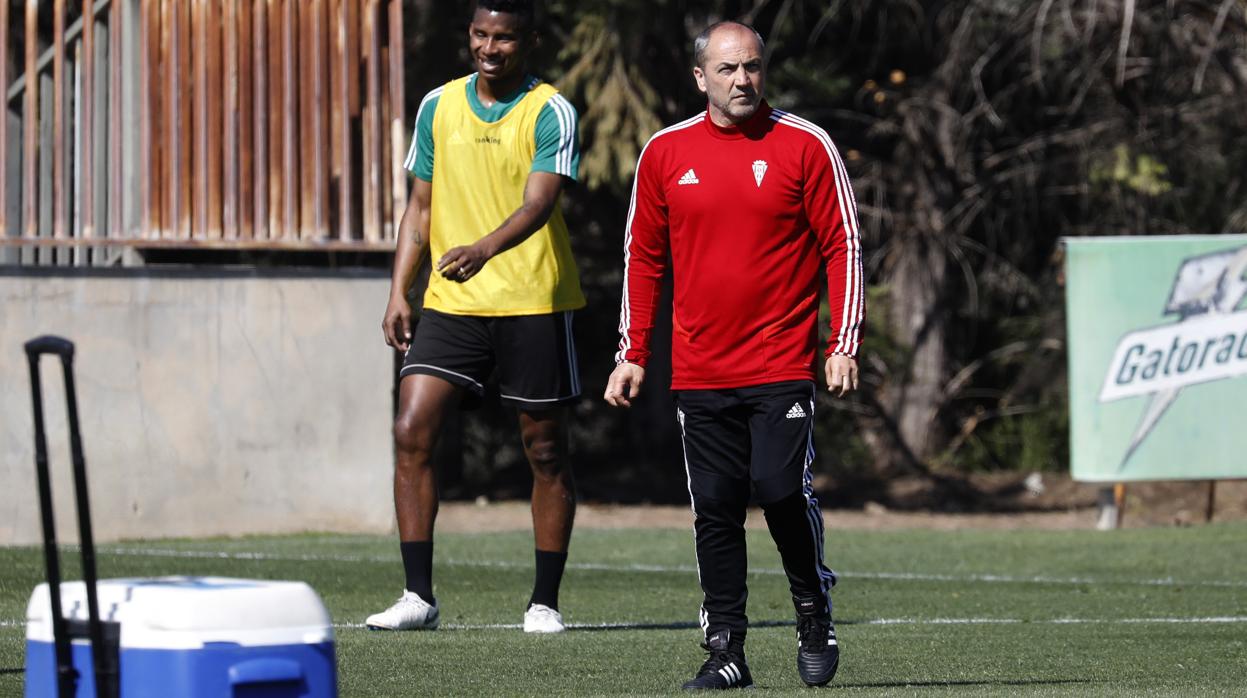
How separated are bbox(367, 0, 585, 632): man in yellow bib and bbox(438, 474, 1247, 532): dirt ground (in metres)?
9.10

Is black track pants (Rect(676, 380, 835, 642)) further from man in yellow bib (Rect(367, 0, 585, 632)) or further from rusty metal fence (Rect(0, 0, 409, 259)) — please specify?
rusty metal fence (Rect(0, 0, 409, 259))

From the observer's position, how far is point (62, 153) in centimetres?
1359

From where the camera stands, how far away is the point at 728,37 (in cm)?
595

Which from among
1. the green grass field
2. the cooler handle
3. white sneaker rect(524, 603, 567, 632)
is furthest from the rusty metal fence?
the cooler handle

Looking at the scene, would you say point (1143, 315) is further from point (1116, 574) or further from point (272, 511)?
point (272, 511)

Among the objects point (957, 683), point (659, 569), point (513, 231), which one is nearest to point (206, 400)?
point (659, 569)

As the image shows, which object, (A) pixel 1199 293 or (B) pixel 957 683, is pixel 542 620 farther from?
(A) pixel 1199 293

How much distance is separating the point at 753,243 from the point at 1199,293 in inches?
392

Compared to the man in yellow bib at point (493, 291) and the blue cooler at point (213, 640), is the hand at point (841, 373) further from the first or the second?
the blue cooler at point (213, 640)

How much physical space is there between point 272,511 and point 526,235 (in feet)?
23.3

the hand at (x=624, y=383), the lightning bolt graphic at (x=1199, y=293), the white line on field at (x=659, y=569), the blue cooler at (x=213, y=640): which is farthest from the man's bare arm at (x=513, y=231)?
the lightning bolt graphic at (x=1199, y=293)

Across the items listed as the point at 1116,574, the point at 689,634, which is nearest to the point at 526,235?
the point at 689,634

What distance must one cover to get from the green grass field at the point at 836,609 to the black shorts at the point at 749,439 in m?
0.59

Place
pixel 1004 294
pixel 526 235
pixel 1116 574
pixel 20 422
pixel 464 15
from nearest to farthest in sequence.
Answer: pixel 526 235, pixel 1116 574, pixel 20 422, pixel 464 15, pixel 1004 294
